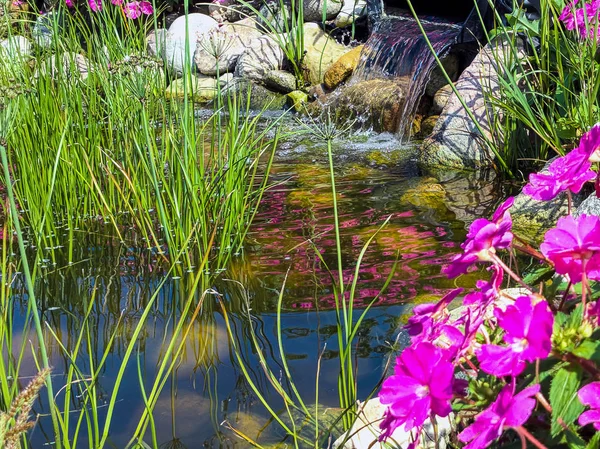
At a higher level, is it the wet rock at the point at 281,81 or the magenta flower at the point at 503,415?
the magenta flower at the point at 503,415

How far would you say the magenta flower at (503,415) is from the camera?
79 centimetres

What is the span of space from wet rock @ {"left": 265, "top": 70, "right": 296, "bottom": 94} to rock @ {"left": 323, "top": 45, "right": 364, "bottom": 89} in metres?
0.41

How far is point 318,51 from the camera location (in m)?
7.68

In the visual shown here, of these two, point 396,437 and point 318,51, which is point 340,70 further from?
point 396,437

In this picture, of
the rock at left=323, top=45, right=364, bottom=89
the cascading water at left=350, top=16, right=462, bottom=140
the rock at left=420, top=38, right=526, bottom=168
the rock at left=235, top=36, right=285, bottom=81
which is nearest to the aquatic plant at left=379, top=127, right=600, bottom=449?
the rock at left=420, top=38, right=526, bottom=168

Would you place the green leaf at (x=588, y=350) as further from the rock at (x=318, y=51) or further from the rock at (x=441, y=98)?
the rock at (x=318, y=51)

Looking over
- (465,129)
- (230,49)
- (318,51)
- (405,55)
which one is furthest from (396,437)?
(230,49)

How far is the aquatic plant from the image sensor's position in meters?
0.83

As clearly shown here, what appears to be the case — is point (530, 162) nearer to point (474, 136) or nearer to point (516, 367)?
point (474, 136)

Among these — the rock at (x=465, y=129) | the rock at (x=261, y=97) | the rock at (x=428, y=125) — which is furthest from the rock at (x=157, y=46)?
the rock at (x=428, y=125)

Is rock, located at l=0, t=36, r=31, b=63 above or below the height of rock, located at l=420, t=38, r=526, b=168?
above

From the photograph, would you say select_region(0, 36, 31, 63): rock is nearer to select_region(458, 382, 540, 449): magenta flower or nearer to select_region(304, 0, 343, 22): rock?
select_region(458, 382, 540, 449): magenta flower

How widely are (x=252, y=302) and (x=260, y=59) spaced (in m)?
5.54

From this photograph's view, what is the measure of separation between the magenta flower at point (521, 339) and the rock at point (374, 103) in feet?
17.2
